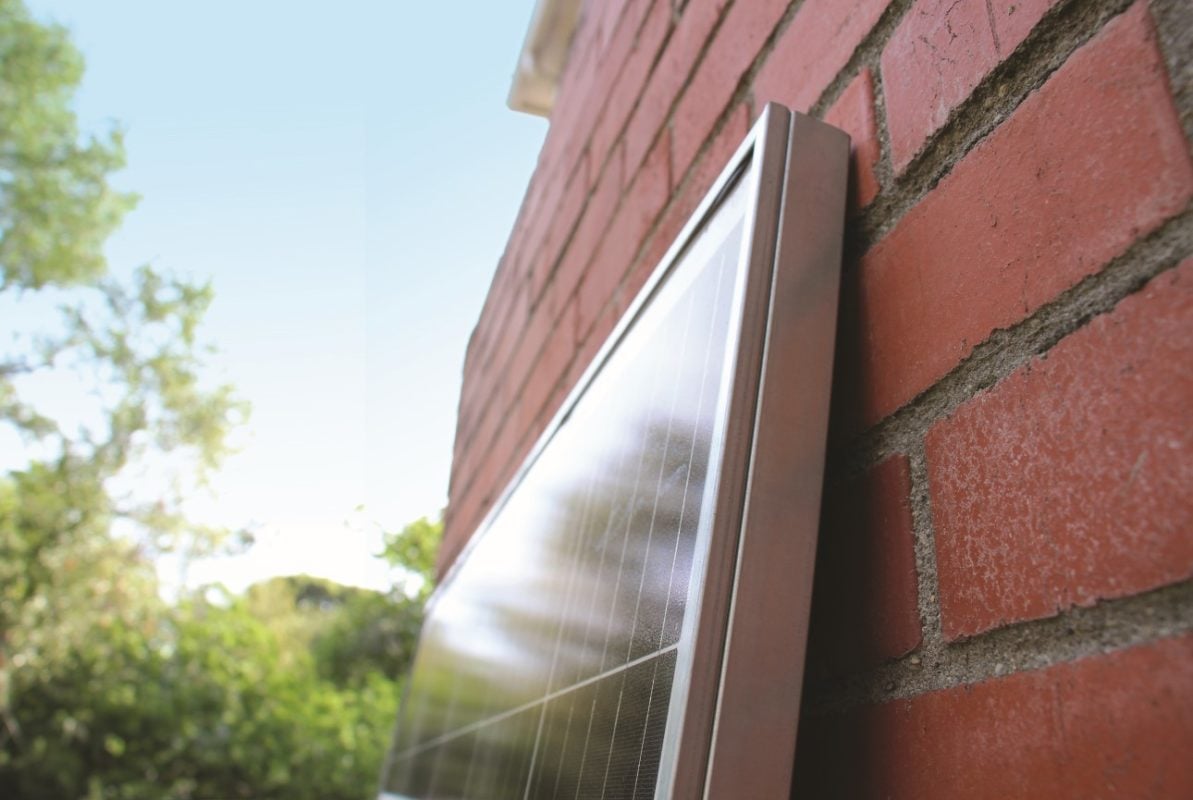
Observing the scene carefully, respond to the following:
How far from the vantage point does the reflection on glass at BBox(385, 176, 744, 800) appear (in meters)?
0.62

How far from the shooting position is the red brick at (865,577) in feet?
1.87

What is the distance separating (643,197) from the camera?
134 cm

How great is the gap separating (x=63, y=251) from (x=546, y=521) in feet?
49.7

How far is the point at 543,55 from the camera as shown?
277 cm

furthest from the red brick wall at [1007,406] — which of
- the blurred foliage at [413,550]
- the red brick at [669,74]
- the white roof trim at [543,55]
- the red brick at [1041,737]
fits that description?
the blurred foliage at [413,550]

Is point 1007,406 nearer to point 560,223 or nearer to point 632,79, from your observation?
point 632,79

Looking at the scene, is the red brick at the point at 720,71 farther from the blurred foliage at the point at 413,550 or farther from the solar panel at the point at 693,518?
the blurred foliage at the point at 413,550

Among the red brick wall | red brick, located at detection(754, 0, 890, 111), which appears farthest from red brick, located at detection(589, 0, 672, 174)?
the red brick wall

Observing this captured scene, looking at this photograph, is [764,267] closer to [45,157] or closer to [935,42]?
[935,42]

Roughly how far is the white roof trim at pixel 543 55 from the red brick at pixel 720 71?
161 cm

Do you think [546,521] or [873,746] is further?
[546,521]

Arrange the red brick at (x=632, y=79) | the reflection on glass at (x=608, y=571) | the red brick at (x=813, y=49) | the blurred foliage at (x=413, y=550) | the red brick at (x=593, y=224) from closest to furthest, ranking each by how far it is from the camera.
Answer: the reflection on glass at (x=608, y=571)
the red brick at (x=813, y=49)
the red brick at (x=632, y=79)
the red brick at (x=593, y=224)
the blurred foliage at (x=413, y=550)

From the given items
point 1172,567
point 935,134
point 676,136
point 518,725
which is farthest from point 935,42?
point 518,725

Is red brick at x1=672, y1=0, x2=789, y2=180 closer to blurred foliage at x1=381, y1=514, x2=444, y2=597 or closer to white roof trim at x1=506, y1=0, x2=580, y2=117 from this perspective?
white roof trim at x1=506, y1=0, x2=580, y2=117
